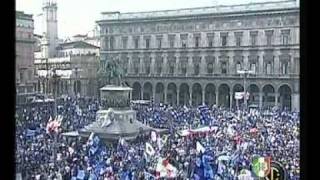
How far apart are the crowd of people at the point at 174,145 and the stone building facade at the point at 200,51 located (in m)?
0.29

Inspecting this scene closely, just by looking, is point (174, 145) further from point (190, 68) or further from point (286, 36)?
point (286, 36)

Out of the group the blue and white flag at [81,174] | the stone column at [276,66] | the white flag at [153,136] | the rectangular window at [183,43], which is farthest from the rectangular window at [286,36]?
the blue and white flag at [81,174]

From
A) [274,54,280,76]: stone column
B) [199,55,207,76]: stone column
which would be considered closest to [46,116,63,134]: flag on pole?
[199,55,207,76]: stone column

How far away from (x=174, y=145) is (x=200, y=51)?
0.96 m

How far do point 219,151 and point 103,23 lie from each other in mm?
1323

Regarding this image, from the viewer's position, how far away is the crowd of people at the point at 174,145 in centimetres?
312

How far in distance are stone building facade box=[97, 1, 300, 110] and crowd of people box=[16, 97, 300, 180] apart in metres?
0.29

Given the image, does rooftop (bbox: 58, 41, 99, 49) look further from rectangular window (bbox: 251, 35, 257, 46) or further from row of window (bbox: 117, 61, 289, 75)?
rectangular window (bbox: 251, 35, 257, 46)

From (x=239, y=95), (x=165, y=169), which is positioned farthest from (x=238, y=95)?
(x=165, y=169)

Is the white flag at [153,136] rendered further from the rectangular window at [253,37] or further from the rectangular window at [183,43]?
the rectangular window at [253,37]

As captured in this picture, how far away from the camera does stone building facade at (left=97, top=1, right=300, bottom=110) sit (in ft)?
8.78
